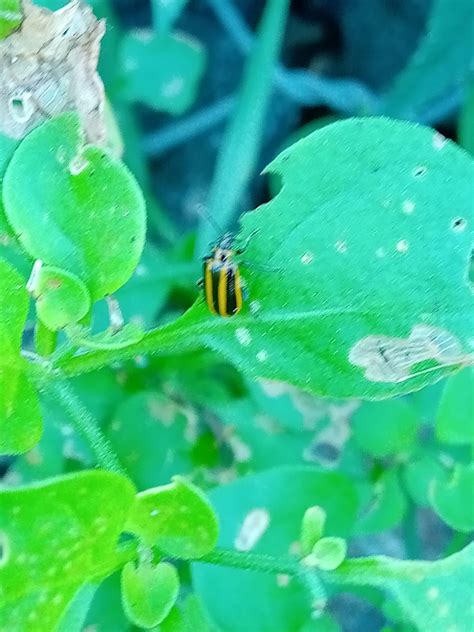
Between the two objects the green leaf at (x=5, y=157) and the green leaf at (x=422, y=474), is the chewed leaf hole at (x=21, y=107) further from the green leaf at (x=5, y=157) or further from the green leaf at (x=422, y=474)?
the green leaf at (x=422, y=474)

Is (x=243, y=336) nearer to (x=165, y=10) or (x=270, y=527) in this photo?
(x=270, y=527)

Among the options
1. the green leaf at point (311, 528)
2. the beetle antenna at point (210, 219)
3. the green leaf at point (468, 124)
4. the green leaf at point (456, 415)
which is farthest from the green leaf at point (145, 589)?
the green leaf at point (468, 124)

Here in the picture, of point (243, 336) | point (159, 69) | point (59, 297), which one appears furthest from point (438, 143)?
point (159, 69)

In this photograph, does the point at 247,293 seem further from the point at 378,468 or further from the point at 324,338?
the point at 378,468

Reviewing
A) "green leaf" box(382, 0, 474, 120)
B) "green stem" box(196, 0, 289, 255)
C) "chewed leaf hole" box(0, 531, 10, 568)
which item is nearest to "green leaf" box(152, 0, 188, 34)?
"green stem" box(196, 0, 289, 255)

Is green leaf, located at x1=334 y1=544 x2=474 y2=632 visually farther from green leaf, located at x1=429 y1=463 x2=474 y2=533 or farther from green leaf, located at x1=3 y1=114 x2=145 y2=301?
green leaf, located at x1=3 y1=114 x2=145 y2=301
